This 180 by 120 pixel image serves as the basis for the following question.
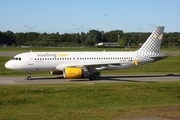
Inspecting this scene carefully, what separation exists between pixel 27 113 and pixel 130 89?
11.3m

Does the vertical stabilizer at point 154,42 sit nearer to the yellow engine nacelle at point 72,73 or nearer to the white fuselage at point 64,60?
the white fuselage at point 64,60

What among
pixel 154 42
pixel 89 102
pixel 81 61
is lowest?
pixel 89 102

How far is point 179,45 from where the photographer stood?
175 meters

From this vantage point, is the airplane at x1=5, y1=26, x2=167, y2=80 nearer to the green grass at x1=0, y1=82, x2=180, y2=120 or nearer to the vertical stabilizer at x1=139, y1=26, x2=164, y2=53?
the vertical stabilizer at x1=139, y1=26, x2=164, y2=53

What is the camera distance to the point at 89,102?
2208cm

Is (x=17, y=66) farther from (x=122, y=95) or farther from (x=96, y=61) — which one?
(x=122, y=95)

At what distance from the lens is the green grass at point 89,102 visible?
17827 mm

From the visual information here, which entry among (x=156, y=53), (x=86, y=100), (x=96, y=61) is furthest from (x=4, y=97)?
(x=156, y=53)

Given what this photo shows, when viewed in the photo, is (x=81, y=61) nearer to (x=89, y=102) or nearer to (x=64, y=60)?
(x=64, y=60)

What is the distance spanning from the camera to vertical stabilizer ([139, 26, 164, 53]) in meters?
41.2

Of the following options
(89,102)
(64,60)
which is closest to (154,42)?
(64,60)

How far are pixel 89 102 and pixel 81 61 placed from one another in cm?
1706

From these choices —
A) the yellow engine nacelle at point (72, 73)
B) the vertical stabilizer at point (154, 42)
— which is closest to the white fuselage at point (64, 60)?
the vertical stabilizer at point (154, 42)

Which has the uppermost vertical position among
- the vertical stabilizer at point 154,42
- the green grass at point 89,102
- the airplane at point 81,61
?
the vertical stabilizer at point 154,42
